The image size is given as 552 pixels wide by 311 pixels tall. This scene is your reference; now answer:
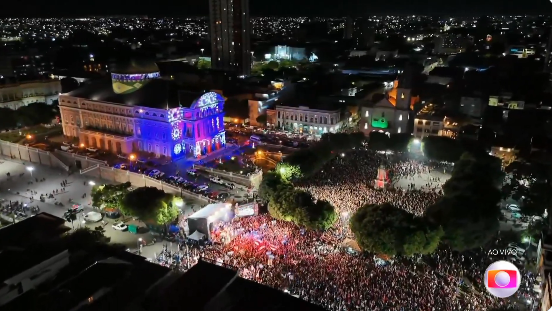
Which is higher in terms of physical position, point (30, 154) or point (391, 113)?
point (391, 113)

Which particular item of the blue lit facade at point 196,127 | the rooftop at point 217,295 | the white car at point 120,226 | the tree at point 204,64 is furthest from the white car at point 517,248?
the tree at point 204,64

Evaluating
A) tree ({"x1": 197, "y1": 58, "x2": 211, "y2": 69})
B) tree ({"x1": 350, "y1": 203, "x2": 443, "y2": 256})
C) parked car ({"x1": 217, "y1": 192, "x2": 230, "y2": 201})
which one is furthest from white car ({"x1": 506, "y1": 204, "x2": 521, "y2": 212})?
tree ({"x1": 197, "y1": 58, "x2": 211, "y2": 69})

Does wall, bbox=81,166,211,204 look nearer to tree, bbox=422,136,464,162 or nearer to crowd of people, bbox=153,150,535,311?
crowd of people, bbox=153,150,535,311

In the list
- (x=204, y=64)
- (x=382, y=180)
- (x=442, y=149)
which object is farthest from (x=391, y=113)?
(x=204, y=64)

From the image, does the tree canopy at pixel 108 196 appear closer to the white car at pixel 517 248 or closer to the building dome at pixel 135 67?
the building dome at pixel 135 67

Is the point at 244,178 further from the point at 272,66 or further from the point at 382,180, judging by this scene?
the point at 272,66

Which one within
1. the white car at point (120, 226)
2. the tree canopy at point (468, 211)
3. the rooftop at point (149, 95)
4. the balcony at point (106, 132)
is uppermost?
the rooftop at point (149, 95)
